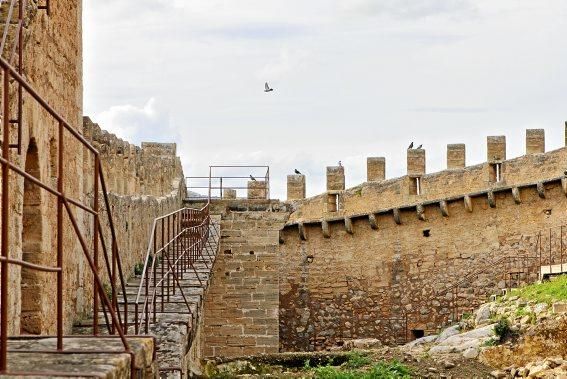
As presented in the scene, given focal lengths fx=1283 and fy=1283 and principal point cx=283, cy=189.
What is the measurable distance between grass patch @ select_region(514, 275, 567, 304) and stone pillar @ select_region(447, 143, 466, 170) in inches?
230

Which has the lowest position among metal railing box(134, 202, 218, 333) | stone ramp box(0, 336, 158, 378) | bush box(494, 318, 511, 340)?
bush box(494, 318, 511, 340)

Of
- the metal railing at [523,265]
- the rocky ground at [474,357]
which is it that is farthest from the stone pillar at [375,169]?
the rocky ground at [474,357]

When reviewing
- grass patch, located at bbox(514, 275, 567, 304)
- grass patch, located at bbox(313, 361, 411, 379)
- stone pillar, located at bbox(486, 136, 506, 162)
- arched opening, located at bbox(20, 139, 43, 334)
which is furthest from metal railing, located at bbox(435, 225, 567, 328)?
arched opening, located at bbox(20, 139, 43, 334)

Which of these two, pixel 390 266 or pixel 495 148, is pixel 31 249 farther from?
pixel 495 148

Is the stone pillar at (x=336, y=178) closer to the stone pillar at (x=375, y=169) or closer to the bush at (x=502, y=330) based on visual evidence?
the stone pillar at (x=375, y=169)

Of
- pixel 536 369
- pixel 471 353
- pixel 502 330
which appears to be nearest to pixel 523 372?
pixel 536 369

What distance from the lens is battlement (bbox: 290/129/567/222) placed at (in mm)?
28750

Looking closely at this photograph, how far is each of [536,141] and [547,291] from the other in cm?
753

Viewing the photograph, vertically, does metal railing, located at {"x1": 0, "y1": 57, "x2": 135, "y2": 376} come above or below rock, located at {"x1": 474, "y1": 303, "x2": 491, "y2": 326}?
above

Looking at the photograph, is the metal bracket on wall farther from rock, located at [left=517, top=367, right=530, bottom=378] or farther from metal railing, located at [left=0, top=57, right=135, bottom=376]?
rock, located at [left=517, top=367, right=530, bottom=378]

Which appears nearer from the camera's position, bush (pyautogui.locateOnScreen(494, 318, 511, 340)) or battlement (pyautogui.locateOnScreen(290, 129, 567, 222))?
bush (pyautogui.locateOnScreen(494, 318, 511, 340))

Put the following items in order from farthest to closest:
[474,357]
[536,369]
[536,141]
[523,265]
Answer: [536,141] < [523,265] < [474,357] < [536,369]

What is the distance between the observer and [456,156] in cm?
2988

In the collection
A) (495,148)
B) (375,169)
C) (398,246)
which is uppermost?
(495,148)
